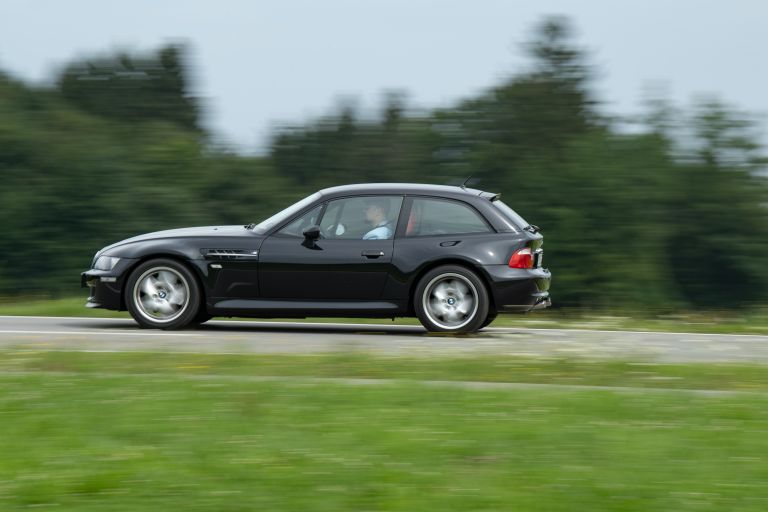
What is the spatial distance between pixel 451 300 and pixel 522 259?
867mm

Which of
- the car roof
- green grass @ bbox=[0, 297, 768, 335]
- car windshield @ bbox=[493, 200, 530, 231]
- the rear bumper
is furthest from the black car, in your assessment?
green grass @ bbox=[0, 297, 768, 335]

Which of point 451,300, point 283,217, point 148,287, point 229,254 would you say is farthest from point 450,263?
point 148,287

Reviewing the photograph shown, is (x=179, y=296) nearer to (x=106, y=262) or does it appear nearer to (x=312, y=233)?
(x=106, y=262)

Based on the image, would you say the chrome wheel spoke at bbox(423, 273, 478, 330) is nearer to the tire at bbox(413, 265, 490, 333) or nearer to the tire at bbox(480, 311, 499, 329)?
the tire at bbox(413, 265, 490, 333)

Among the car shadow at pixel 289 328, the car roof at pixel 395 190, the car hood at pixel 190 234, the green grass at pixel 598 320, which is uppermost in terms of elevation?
the car roof at pixel 395 190

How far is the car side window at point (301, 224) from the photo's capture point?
1289 centimetres

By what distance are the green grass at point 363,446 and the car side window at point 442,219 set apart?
4.40 m

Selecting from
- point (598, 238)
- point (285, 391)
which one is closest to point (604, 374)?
point (285, 391)

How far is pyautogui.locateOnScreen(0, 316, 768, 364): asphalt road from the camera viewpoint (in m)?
10.9

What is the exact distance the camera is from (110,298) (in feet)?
42.1

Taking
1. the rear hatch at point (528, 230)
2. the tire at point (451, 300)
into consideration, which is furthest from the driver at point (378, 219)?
the rear hatch at point (528, 230)

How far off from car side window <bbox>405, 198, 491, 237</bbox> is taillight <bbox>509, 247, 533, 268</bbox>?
41 cm

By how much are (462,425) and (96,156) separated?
18.5m

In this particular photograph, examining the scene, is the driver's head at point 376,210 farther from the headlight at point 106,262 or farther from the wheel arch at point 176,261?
the headlight at point 106,262
